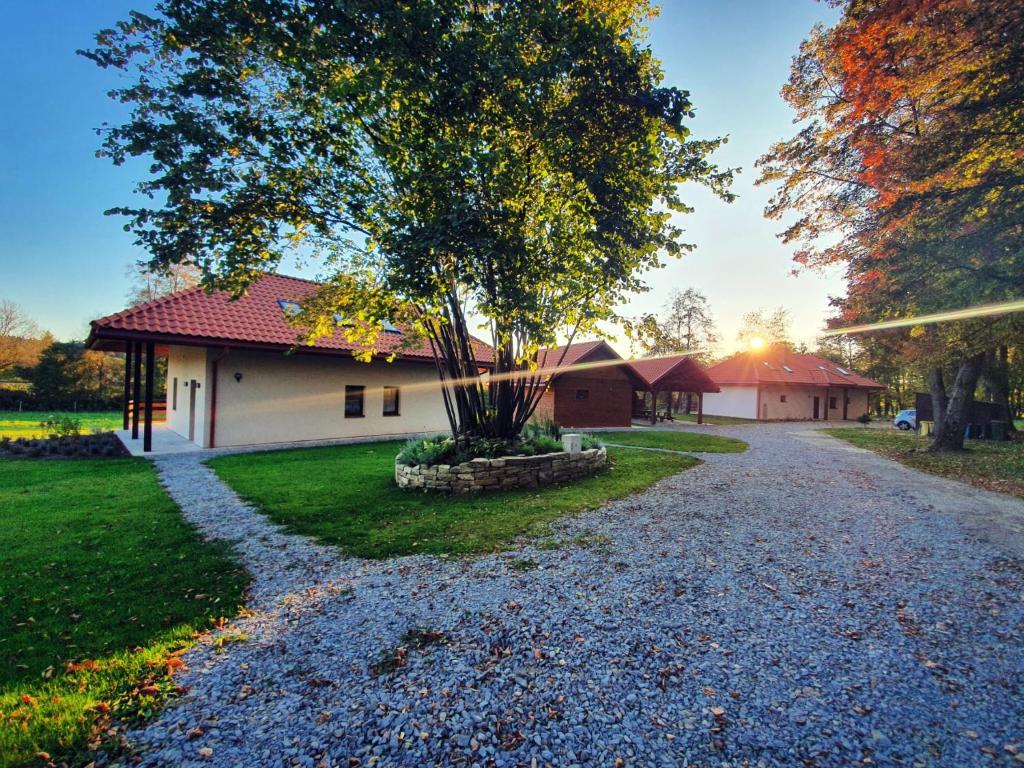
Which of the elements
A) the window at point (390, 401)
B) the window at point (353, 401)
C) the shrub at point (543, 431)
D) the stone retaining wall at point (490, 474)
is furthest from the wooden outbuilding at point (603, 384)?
the stone retaining wall at point (490, 474)

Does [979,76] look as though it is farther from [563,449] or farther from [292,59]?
[292,59]

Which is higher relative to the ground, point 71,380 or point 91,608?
point 71,380

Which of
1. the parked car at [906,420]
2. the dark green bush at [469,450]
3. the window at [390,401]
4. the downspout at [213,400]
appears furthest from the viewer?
the parked car at [906,420]

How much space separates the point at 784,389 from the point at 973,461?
1951cm

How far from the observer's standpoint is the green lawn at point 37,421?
14.7 meters

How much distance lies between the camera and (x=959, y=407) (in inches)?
537

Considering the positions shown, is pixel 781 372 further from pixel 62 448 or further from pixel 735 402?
pixel 62 448

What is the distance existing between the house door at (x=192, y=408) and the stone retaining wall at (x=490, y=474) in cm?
890

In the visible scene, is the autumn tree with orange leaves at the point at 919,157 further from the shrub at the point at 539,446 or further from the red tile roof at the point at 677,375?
the red tile roof at the point at 677,375

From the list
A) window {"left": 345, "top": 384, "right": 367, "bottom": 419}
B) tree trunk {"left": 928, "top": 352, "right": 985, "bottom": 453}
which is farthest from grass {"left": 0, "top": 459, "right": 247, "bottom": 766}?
tree trunk {"left": 928, "top": 352, "right": 985, "bottom": 453}

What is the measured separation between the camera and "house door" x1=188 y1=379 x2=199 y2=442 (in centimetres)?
1328

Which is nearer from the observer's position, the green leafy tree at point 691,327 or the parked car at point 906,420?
the parked car at point 906,420

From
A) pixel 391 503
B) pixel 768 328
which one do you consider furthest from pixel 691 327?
pixel 391 503

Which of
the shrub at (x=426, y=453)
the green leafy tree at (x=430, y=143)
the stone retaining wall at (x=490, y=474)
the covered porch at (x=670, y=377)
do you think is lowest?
the stone retaining wall at (x=490, y=474)
